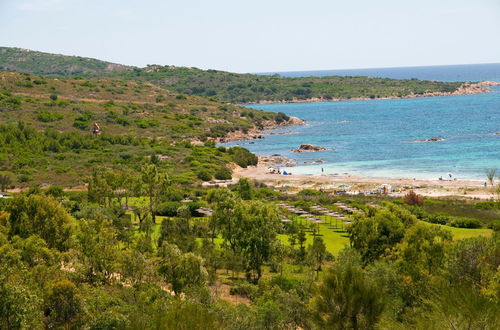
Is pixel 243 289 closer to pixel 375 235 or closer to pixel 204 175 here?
pixel 375 235

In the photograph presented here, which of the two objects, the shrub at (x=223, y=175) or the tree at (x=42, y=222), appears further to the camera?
the shrub at (x=223, y=175)

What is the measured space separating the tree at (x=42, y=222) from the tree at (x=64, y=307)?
951cm

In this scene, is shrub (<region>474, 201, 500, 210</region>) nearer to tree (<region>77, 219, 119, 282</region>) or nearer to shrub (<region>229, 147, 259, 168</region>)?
tree (<region>77, 219, 119, 282</region>)

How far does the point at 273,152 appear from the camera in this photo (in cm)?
9544

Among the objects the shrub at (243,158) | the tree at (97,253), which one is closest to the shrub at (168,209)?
the tree at (97,253)

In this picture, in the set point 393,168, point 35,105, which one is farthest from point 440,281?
point 35,105

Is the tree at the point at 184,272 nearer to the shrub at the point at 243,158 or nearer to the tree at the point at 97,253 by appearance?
the tree at the point at 97,253

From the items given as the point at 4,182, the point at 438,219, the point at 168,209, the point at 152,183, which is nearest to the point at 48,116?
the point at 4,182

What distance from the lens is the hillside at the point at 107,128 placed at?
233ft

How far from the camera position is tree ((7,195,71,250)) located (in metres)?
30.5

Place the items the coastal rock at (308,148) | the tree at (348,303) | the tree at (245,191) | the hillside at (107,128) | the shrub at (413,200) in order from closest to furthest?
1. the tree at (348,303)
2. the shrub at (413,200)
3. the tree at (245,191)
4. the hillside at (107,128)
5. the coastal rock at (308,148)

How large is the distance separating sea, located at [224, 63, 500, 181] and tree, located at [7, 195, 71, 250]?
4741 cm

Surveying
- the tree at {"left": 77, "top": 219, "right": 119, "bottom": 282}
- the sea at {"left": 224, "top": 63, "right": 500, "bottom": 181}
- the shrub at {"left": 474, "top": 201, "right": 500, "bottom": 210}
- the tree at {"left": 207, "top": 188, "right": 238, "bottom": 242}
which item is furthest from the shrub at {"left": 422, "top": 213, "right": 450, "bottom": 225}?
the tree at {"left": 77, "top": 219, "right": 119, "bottom": 282}

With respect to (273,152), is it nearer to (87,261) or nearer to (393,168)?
(393,168)
